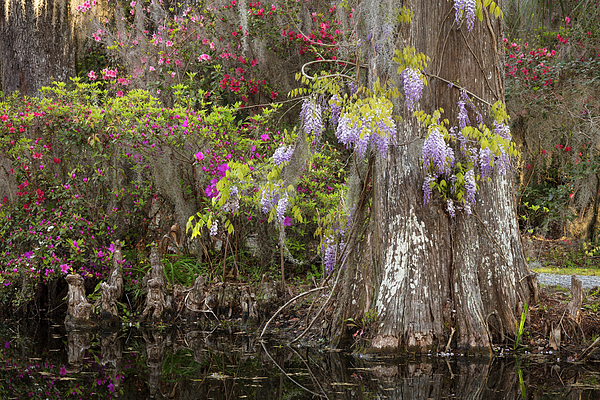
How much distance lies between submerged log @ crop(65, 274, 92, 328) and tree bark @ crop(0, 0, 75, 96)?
3.17 meters

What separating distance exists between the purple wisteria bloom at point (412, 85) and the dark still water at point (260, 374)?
Result: 73.2 inches

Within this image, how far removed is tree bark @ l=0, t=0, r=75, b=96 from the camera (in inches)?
316

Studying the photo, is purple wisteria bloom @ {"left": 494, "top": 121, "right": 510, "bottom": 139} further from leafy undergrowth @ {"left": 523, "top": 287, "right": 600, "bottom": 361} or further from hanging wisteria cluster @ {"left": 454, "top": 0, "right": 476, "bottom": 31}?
leafy undergrowth @ {"left": 523, "top": 287, "right": 600, "bottom": 361}

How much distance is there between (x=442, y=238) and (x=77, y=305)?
3.71m

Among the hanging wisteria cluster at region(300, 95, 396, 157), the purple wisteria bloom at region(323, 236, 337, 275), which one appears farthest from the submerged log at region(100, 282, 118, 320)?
the hanging wisteria cluster at region(300, 95, 396, 157)

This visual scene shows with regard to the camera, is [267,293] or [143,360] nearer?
[143,360]

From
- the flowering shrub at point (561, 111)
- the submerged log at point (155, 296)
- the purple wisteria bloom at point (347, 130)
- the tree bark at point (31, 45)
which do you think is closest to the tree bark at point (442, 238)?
the purple wisteria bloom at point (347, 130)

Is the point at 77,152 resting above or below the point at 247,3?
below

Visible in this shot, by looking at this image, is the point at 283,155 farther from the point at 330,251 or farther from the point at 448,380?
the point at 448,380

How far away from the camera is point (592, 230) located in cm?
1008

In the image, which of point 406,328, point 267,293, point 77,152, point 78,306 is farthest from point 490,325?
point 77,152

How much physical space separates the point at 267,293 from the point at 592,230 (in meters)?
6.57

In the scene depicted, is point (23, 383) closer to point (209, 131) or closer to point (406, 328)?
point (406, 328)

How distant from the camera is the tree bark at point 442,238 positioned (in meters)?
4.39
